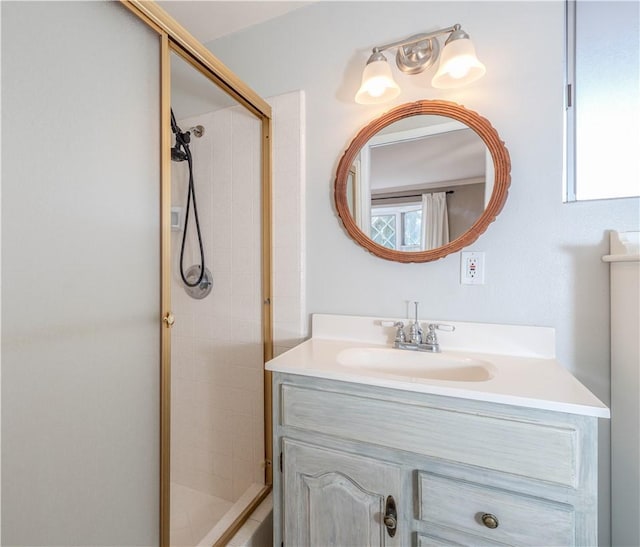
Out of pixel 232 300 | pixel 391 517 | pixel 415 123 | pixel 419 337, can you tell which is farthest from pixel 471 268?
pixel 232 300

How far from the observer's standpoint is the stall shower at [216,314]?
159 cm

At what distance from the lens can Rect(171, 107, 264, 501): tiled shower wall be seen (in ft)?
5.24

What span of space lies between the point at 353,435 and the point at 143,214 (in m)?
0.88

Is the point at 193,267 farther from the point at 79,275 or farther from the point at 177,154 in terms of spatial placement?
the point at 79,275

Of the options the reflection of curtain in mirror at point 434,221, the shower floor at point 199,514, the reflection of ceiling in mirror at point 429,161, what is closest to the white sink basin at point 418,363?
the reflection of curtain in mirror at point 434,221

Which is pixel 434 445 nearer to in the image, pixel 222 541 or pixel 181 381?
pixel 222 541

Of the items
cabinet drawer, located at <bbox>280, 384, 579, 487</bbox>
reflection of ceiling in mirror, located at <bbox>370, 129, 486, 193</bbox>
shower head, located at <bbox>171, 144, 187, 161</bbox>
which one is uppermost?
shower head, located at <bbox>171, 144, 187, 161</bbox>

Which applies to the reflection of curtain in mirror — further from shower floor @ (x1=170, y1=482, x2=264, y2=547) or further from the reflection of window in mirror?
shower floor @ (x1=170, y1=482, x2=264, y2=547)

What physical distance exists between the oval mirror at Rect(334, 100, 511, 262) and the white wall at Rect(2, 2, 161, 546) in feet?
2.59

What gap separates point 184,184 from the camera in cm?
171

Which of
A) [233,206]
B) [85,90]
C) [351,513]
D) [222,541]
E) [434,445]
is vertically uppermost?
[85,90]

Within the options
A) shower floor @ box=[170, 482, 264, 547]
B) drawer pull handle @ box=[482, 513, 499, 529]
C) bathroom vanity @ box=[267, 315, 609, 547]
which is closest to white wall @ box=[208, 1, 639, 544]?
bathroom vanity @ box=[267, 315, 609, 547]

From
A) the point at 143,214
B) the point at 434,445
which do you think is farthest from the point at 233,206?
the point at 434,445

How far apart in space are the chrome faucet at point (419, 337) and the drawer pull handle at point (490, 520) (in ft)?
1.66
